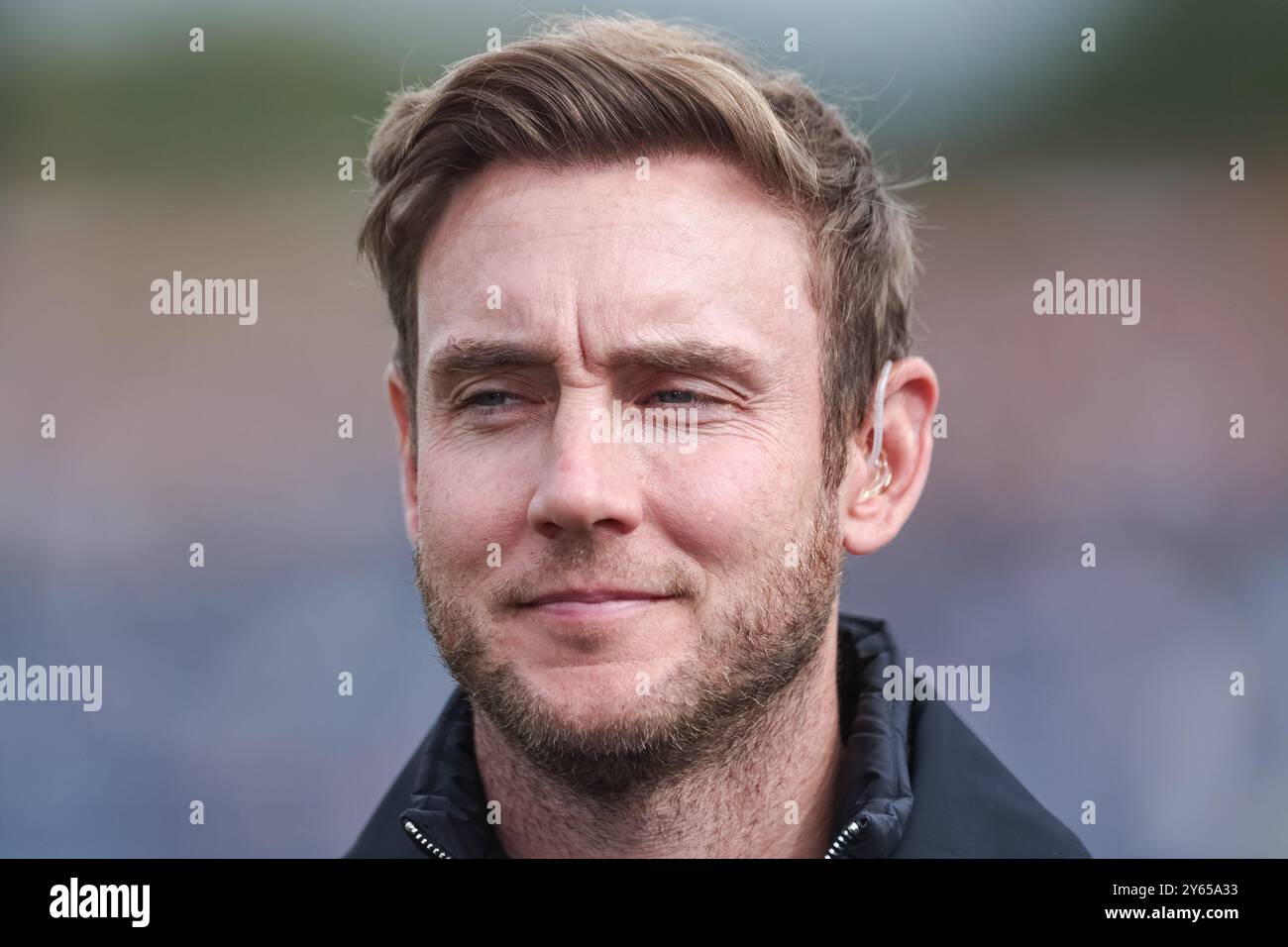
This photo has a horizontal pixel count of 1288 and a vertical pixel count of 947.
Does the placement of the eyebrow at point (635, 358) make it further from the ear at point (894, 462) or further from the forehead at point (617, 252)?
the ear at point (894, 462)

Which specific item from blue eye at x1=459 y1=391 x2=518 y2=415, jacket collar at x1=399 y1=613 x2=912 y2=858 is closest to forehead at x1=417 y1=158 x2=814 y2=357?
blue eye at x1=459 y1=391 x2=518 y2=415

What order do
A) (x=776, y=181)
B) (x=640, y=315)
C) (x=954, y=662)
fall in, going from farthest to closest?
1. (x=954, y=662)
2. (x=776, y=181)
3. (x=640, y=315)

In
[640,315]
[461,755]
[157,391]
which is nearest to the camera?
[640,315]

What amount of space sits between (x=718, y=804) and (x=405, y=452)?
1242 mm

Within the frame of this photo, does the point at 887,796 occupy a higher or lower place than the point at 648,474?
lower

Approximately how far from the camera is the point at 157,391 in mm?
5223

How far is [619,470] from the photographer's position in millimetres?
2383

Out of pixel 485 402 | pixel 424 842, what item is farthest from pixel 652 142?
pixel 424 842

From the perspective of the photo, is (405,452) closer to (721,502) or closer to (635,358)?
(635,358)

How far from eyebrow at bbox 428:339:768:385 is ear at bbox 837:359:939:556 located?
0.46 m

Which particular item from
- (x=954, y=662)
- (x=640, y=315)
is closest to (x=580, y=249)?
(x=640, y=315)
